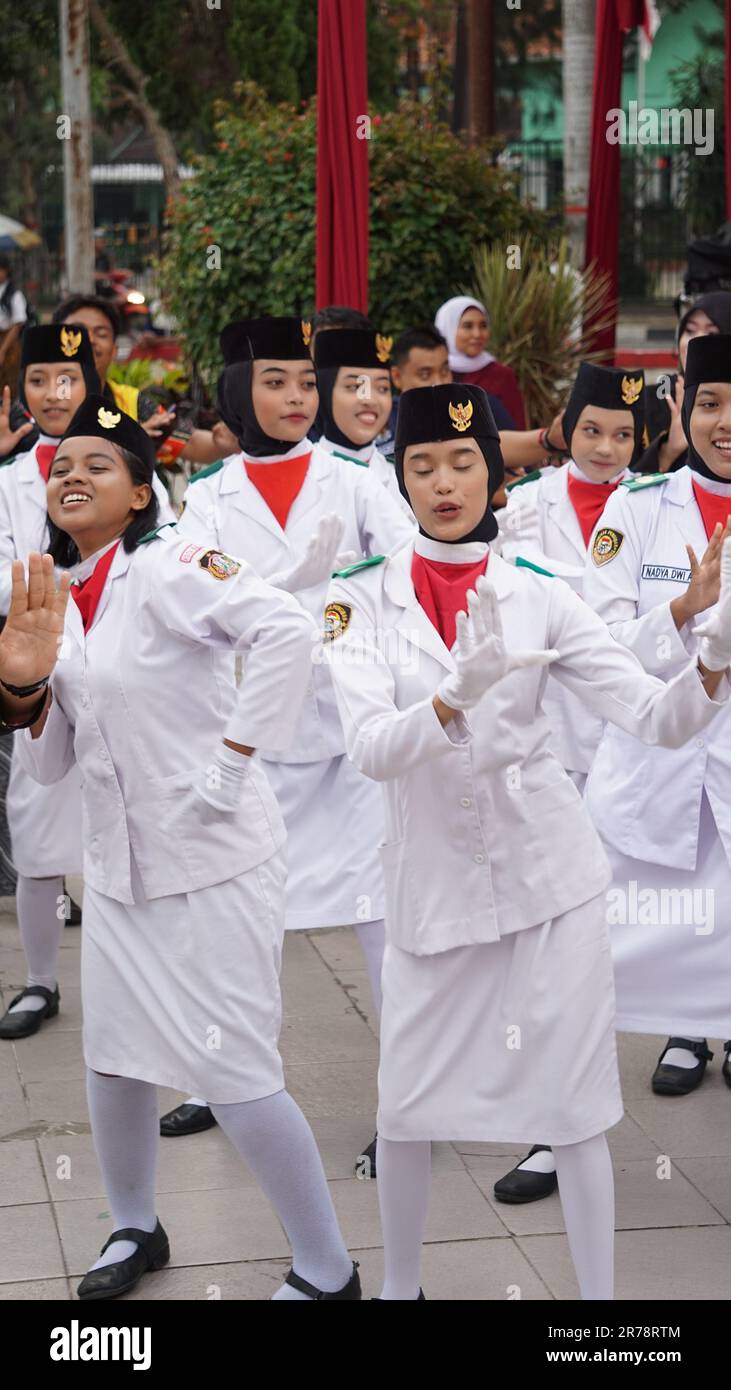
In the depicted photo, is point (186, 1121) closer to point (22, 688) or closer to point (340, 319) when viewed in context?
point (22, 688)

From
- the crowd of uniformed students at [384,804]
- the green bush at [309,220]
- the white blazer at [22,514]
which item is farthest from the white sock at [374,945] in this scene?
the green bush at [309,220]

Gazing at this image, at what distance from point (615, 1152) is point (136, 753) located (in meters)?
1.75

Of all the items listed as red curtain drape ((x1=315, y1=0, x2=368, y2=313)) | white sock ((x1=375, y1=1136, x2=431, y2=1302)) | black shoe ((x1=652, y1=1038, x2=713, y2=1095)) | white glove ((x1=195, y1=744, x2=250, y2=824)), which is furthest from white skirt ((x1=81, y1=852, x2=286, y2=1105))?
red curtain drape ((x1=315, y1=0, x2=368, y2=313))

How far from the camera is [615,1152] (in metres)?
4.53

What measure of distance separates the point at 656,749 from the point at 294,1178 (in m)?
1.41

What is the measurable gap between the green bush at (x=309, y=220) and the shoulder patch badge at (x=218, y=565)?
7.82 metres

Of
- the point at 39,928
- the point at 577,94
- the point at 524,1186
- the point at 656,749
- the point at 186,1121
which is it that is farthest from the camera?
the point at 577,94

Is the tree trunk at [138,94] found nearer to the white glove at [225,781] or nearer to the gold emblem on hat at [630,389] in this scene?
the gold emblem on hat at [630,389]

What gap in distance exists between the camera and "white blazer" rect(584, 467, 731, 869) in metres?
4.30

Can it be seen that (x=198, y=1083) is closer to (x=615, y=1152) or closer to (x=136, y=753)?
(x=136, y=753)

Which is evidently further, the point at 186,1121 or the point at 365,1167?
the point at 186,1121

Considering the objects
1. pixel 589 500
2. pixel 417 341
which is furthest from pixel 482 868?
pixel 417 341

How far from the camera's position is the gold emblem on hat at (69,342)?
583 centimetres

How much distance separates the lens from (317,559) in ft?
14.6
